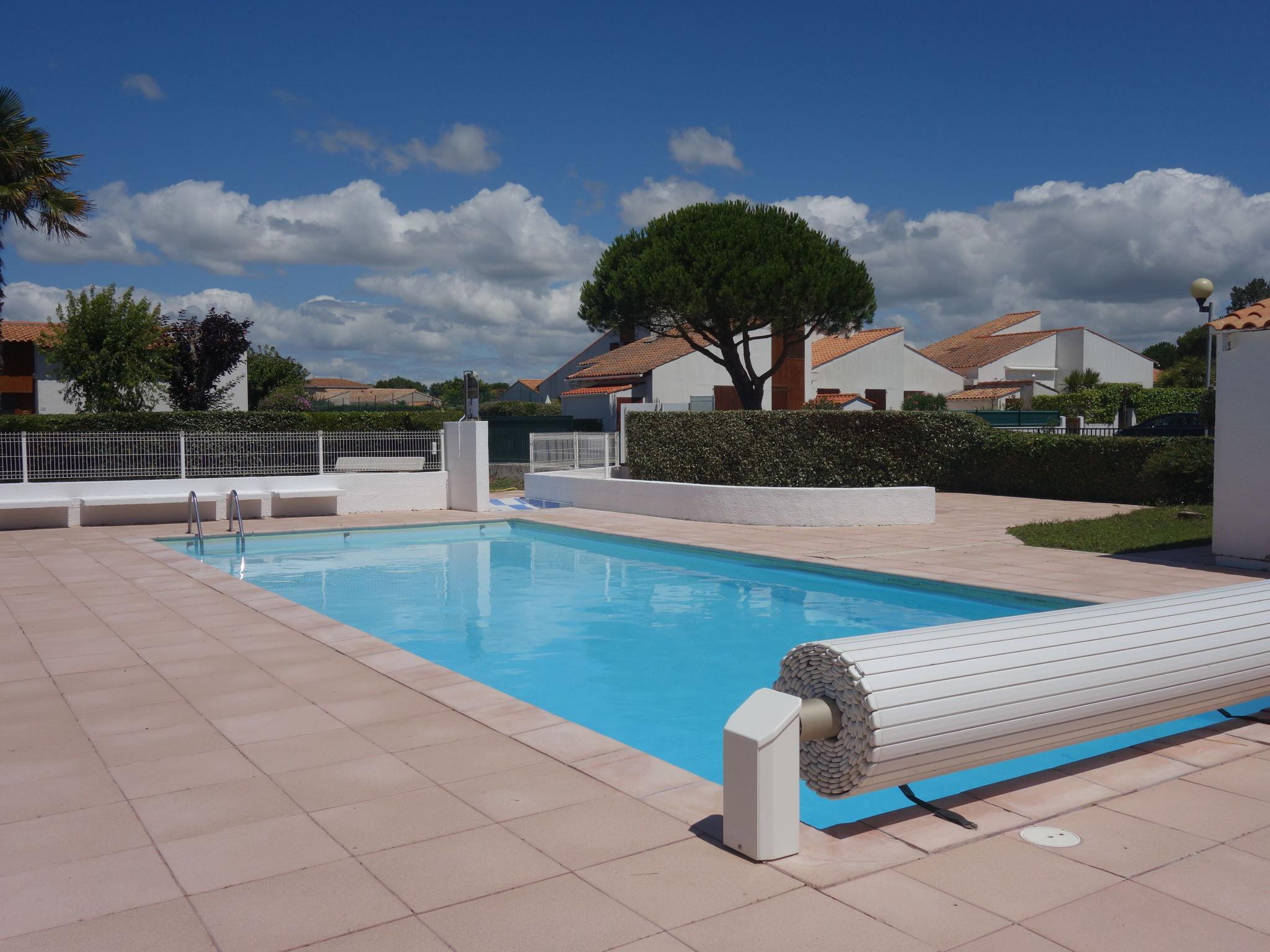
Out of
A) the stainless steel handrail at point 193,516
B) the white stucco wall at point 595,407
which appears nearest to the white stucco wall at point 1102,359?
the white stucco wall at point 595,407

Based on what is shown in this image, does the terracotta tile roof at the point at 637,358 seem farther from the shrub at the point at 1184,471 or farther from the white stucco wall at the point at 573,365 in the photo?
the shrub at the point at 1184,471

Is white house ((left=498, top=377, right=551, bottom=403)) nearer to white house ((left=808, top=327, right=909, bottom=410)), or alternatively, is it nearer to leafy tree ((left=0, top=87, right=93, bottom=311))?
white house ((left=808, top=327, right=909, bottom=410))

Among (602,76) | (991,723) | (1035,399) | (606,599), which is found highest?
(602,76)

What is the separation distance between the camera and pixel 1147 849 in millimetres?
3643

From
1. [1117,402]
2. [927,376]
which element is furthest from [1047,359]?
[1117,402]

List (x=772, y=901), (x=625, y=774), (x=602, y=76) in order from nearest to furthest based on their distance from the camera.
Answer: (x=772, y=901), (x=625, y=774), (x=602, y=76)

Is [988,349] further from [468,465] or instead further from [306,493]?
[306,493]

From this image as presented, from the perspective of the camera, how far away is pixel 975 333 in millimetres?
63719

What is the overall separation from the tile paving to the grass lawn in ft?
26.4

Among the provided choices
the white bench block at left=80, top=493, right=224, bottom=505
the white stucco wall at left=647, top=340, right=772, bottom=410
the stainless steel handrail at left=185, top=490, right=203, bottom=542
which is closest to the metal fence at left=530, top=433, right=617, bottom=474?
the stainless steel handrail at left=185, top=490, right=203, bottom=542

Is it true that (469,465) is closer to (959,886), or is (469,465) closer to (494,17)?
(494,17)

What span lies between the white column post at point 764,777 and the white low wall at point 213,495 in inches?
629

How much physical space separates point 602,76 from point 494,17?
298 cm

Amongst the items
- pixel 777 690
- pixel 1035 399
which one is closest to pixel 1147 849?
pixel 777 690
